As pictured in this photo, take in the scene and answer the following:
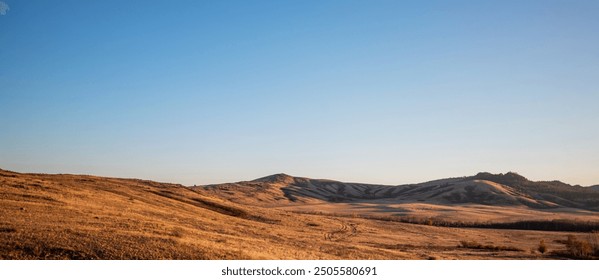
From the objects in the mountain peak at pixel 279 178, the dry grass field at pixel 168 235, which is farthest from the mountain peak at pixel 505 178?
the dry grass field at pixel 168 235

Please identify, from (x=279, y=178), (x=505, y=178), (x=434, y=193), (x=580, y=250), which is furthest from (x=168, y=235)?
(x=505, y=178)

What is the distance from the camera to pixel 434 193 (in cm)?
12656

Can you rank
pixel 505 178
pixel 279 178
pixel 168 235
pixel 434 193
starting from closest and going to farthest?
pixel 168 235
pixel 434 193
pixel 505 178
pixel 279 178

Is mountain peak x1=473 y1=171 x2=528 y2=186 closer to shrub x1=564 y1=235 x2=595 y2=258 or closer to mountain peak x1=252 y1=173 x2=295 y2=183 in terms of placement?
mountain peak x1=252 y1=173 x2=295 y2=183

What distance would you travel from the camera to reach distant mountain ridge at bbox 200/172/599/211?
11000cm

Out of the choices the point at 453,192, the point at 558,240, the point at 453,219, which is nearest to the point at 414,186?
the point at 453,192

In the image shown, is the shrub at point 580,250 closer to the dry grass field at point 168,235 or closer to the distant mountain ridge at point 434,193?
the dry grass field at point 168,235

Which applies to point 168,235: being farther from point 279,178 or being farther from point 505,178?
point 505,178

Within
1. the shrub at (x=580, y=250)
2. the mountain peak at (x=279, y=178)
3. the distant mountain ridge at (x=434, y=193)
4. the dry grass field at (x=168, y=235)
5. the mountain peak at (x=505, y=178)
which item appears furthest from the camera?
the mountain peak at (x=279, y=178)

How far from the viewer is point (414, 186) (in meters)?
149

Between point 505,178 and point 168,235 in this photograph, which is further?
point 505,178

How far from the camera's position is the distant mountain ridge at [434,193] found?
11000 cm

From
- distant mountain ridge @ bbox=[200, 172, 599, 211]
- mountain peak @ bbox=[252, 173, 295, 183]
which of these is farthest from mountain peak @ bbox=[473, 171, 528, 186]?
mountain peak @ bbox=[252, 173, 295, 183]
